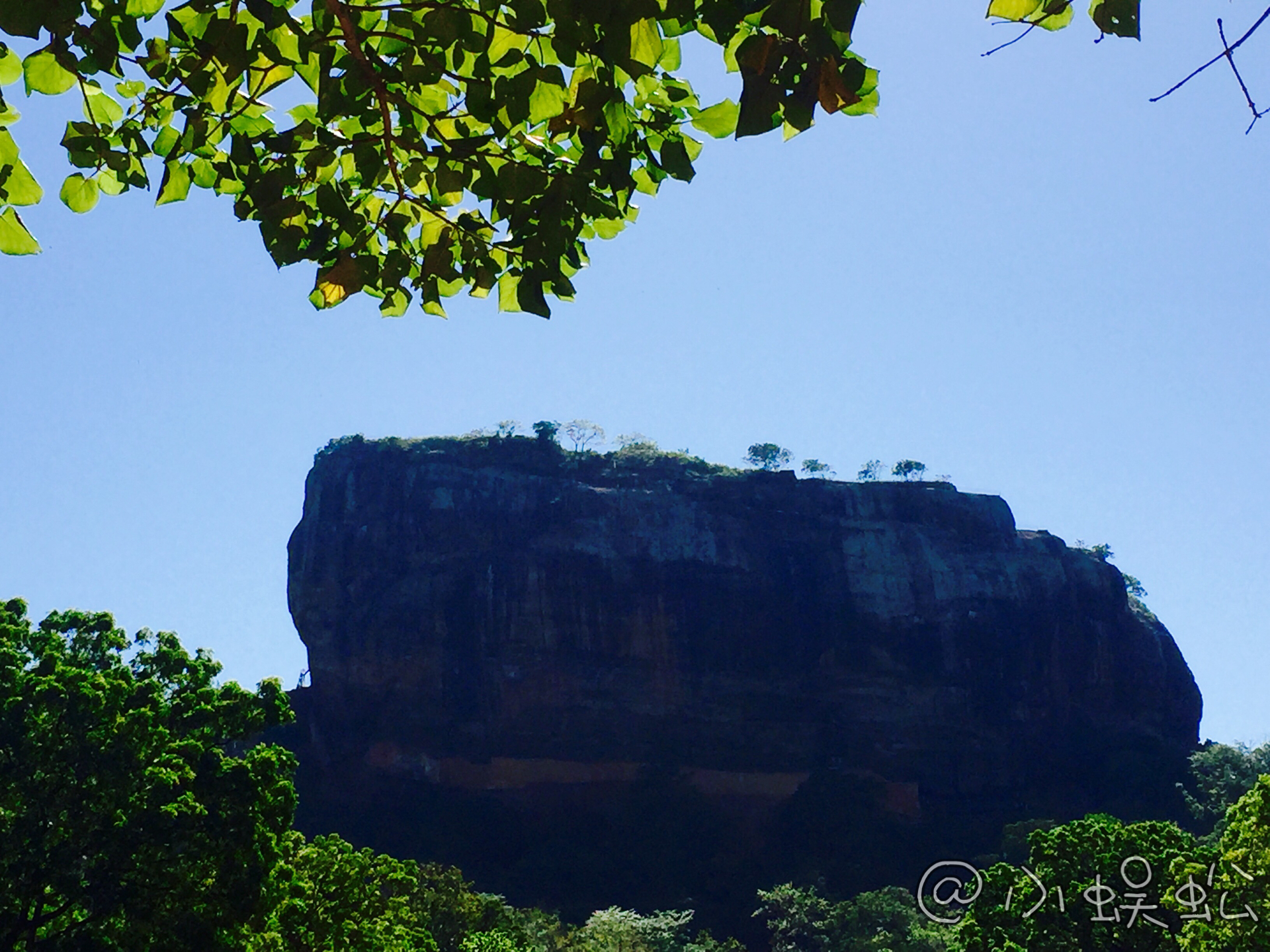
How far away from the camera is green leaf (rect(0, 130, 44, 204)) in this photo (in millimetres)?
2758

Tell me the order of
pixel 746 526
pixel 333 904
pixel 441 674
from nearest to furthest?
pixel 333 904 → pixel 441 674 → pixel 746 526

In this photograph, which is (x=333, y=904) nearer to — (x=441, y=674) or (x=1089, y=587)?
(x=441, y=674)

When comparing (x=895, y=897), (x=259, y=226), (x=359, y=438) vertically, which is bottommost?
(x=895, y=897)

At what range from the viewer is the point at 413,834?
3791 centimetres

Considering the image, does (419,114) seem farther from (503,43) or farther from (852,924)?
(852,924)

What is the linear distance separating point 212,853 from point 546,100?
1052 centimetres

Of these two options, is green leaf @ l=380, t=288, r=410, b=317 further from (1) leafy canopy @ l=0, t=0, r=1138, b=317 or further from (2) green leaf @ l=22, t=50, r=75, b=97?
(2) green leaf @ l=22, t=50, r=75, b=97

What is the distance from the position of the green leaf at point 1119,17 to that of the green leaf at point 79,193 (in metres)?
2.75

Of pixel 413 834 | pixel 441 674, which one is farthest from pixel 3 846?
pixel 441 674

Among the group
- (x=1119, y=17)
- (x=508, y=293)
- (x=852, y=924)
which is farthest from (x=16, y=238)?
(x=852, y=924)

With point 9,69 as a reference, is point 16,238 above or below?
below

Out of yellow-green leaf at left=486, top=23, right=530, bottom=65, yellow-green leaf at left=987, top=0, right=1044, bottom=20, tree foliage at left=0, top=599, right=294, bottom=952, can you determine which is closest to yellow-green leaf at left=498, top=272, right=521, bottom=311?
yellow-green leaf at left=486, top=23, right=530, bottom=65

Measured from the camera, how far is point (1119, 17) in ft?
8.27

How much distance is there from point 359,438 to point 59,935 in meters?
36.1
